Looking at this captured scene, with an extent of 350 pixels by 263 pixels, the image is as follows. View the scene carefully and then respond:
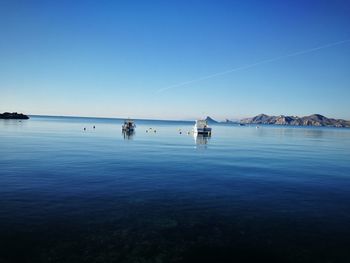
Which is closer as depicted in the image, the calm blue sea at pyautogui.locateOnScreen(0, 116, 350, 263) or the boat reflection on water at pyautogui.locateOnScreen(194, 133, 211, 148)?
the calm blue sea at pyautogui.locateOnScreen(0, 116, 350, 263)

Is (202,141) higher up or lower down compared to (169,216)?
higher up

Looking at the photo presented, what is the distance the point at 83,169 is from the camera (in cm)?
3362

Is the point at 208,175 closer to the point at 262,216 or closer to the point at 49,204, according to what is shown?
the point at 262,216

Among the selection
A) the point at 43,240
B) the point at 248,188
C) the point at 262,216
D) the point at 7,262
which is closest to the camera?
the point at 7,262

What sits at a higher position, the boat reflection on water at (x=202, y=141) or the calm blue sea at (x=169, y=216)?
the boat reflection on water at (x=202, y=141)

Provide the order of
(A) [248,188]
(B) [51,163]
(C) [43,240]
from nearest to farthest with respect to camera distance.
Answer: (C) [43,240], (A) [248,188], (B) [51,163]

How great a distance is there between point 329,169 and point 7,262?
126 feet

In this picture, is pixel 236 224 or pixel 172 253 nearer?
pixel 172 253

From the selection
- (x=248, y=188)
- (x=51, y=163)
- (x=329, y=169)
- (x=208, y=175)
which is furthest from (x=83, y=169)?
(x=329, y=169)

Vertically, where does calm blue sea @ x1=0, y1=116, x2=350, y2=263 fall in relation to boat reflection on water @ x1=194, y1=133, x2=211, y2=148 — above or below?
below

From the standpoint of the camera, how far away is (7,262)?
12.1 meters

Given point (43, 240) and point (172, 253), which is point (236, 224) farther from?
point (43, 240)

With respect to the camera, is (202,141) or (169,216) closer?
(169,216)

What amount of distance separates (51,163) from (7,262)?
86.3 feet
